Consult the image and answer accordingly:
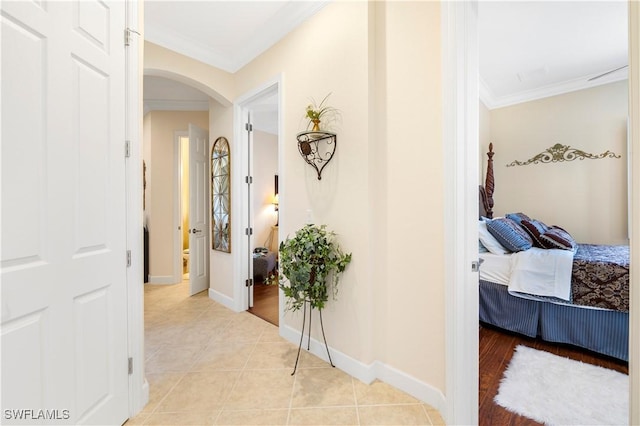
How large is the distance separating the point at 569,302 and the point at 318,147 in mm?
2469

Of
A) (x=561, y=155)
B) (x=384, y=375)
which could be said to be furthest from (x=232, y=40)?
(x=561, y=155)

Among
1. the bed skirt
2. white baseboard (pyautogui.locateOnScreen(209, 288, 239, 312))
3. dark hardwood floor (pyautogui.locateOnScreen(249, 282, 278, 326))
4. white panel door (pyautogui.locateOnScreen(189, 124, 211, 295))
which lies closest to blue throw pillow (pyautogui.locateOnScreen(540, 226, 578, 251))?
the bed skirt

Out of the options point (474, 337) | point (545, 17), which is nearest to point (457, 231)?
point (474, 337)

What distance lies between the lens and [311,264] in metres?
1.94

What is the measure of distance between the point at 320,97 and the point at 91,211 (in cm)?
171

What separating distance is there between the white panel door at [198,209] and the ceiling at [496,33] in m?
0.82

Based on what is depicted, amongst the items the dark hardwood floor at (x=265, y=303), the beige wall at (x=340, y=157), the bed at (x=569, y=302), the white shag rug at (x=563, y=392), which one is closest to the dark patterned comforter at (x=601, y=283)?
the bed at (x=569, y=302)

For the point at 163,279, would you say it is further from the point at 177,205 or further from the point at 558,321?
the point at 558,321

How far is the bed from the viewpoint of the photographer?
6.94 ft

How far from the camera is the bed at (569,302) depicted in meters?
2.12

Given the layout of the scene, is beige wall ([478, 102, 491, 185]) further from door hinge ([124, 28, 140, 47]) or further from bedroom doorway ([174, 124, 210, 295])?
door hinge ([124, 28, 140, 47])

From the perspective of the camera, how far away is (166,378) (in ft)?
6.30

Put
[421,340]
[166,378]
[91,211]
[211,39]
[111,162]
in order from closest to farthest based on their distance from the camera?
[91,211] → [111,162] → [421,340] → [166,378] → [211,39]

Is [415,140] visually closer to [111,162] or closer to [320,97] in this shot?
[320,97]
